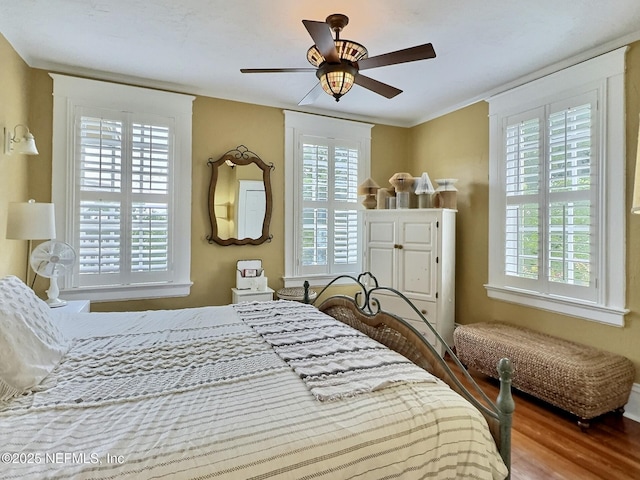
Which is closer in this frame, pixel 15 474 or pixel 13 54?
pixel 15 474

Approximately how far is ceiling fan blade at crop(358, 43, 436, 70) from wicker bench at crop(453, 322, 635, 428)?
221 centimetres

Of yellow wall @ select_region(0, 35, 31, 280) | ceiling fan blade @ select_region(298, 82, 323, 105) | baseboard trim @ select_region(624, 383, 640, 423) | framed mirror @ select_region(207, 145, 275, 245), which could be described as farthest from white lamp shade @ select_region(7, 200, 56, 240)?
baseboard trim @ select_region(624, 383, 640, 423)

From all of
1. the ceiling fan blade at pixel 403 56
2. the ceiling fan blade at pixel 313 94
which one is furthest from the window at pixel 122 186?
the ceiling fan blade at pixel 403 56

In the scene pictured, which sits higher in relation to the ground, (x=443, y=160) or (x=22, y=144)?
(x=443, y=160)

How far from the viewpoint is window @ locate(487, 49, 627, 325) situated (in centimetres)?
257

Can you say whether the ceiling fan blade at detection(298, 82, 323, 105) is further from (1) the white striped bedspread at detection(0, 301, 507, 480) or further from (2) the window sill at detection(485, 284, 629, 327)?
(2) the window sill at detection(485, 284, 629, 327)

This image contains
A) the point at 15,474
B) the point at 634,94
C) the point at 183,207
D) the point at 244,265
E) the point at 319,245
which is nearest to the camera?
the point at 15,474

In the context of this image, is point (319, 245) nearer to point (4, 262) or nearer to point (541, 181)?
point (541, 181)

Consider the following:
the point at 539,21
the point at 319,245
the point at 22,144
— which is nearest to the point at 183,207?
the point at 22,144

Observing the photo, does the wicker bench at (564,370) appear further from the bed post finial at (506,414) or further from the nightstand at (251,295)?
the nightstand at (251,295)

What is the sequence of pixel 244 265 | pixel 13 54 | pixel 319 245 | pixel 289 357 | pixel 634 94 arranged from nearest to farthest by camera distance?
1. pixel 289 357
2. pixel 634 94
3. pixel 13 54
4. pixel 244 265
5. pixel 319 245

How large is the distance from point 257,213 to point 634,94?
10.9ft

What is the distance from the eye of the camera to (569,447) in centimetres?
213

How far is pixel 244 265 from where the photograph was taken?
3699mm
